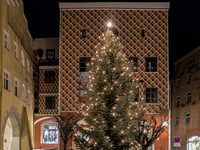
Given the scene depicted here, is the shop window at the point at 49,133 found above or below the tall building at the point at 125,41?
below

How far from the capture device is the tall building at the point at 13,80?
18422 millimetres

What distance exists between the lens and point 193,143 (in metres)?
30.3

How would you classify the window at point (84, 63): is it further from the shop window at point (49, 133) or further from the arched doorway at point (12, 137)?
the shop window at point (49, 133)

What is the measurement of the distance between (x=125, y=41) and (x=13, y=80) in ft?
35.6

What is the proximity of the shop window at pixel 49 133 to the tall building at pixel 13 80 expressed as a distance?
741 centimetres

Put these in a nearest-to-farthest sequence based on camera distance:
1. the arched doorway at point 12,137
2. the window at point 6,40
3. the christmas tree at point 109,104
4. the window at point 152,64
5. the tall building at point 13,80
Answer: the christmas tree at point 109,104 < the tall building at point 13,80 < the window at point 6,40 < the arched doorway at point 12,137 < the window at point 152,64

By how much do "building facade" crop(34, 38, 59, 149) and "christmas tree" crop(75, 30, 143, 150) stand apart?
15.6 m

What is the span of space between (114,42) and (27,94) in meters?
12.4

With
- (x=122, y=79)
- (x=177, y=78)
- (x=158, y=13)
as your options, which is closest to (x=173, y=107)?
(x=177, y=78)

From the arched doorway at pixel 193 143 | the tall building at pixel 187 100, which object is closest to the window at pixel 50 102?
the tall building at pixel 187 100

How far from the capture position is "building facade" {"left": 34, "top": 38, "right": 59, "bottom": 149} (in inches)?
1293

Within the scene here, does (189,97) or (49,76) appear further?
(189,97)

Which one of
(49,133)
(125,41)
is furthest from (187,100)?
(49,133)

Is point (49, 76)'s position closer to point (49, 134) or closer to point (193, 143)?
point (49, 134)
